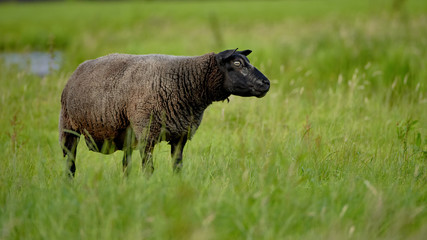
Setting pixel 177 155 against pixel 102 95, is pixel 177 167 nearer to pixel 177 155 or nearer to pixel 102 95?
pixel 177 155

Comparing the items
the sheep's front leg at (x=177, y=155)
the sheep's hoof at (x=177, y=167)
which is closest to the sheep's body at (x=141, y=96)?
the sheep's front leg at (x=177, y=155)

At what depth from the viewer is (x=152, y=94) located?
3791mm

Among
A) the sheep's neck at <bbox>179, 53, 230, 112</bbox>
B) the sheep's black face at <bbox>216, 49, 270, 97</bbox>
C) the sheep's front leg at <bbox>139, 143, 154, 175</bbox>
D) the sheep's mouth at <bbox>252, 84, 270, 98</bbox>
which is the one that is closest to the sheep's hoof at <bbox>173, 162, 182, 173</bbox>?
the sheep's front leg at <bbox>139, 143, 154, 175</bbox>

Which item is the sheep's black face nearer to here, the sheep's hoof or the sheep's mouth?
the sheep's mouth

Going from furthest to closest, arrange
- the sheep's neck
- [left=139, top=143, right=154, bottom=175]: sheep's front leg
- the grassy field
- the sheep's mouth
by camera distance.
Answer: the sheep's neck, the sheep's mouth, [left=139, top=143, right=154, bottom=175]: sheep's front leg, the grassy field

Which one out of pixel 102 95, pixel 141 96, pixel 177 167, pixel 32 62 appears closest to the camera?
pixel 177 167

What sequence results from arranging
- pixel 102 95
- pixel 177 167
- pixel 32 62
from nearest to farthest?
pixel 177 167
pixel 102 95
pixel 32 62

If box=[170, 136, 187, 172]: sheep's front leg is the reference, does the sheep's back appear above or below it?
above

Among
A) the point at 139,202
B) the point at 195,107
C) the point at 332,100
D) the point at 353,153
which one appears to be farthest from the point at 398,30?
the point at 139,202

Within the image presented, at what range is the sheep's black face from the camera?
3725mm

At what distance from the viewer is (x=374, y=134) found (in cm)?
523

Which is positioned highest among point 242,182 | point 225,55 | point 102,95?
point 225,55

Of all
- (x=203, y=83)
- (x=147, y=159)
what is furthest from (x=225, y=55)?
(x=147, y=159)

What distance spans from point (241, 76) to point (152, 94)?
2.76 feet
